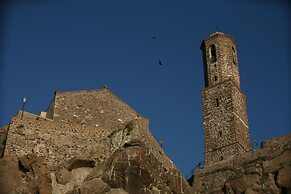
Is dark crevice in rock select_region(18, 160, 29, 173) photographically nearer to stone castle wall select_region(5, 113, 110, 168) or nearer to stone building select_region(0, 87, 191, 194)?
stone building select_region(0, 87, 191, 194)

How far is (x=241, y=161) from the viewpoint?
5247 centimetres

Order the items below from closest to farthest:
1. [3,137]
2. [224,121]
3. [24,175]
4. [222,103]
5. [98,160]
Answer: [24,175]
[98,160]
[3,137]
[224,121]
[222,103]

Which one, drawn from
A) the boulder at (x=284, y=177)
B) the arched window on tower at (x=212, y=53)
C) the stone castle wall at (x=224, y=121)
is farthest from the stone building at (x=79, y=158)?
the arched window on tower at (x=212, y=53)

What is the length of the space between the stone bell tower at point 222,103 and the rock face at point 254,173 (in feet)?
8.97

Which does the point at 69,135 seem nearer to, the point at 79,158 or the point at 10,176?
the point at 79,158

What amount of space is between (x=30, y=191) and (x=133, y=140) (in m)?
7.85

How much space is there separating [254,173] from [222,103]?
13.2 meters

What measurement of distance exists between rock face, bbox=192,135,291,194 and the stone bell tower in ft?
8.97

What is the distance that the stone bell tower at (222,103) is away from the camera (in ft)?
188

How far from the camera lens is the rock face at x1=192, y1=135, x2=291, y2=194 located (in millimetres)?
46406

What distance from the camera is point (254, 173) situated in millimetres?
48156

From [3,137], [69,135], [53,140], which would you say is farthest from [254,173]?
[3,137]

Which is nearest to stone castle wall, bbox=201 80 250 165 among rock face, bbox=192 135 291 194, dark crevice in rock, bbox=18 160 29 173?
rock face, bbox=192 135 291 194

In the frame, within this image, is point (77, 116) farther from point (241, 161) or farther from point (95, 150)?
point (241, 161)
